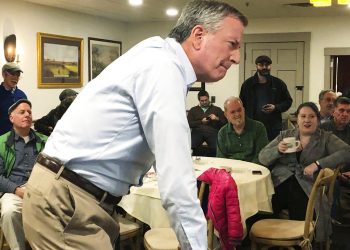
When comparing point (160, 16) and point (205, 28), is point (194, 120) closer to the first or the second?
point (160, 16)

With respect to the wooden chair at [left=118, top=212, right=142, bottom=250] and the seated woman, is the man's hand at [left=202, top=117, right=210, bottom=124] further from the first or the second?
the wooden chair at [left=118, top=212, right=142, bottom=250]

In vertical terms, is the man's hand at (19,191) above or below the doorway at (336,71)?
below

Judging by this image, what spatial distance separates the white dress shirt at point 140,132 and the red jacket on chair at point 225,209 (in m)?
1.25

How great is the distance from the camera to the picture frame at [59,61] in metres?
6.68

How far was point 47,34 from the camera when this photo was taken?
672 centimetres

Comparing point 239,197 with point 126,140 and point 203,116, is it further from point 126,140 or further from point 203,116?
point 203,116

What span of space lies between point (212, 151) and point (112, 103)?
Answer: 4.77 m

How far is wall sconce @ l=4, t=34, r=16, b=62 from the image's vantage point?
605 centimetres

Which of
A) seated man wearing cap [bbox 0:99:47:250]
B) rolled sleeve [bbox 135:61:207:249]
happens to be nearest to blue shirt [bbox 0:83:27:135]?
seated man wearing cap [bbox 0:99:47:250]

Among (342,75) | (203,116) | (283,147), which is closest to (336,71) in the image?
(342,75)

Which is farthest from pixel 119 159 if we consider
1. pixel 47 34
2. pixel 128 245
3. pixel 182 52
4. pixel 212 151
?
pixel 47 34

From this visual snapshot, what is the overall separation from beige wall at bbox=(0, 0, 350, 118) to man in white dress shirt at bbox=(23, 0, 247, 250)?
5.29 m

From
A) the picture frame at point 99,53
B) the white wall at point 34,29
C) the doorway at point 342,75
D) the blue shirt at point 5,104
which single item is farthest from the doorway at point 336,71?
the blue shirt at point 5,104

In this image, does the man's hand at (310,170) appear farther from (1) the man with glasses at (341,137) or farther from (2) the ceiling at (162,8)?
(2) the ceiling at (162,8)
